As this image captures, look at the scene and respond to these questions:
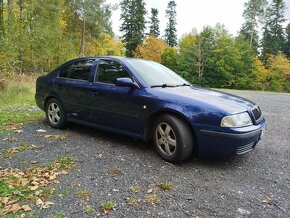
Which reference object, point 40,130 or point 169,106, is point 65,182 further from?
point 40,130

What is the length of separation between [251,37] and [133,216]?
4936 centimetres

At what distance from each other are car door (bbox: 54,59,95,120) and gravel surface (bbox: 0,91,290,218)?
0.58 m

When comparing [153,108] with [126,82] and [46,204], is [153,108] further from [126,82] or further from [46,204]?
[46,204]

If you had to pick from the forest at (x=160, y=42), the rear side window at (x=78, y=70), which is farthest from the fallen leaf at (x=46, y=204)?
the forest at (x=160, y=42)

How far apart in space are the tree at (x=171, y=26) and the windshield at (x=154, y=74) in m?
49.3

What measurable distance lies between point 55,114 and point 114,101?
1.87 metres

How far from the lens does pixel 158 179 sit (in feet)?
11.4

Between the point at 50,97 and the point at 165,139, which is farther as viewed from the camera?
the point at 50,97

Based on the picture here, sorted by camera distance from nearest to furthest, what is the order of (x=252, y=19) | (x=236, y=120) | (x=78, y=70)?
(x=236, y=120) → (x=78, y=70) → (x=252, y=19)

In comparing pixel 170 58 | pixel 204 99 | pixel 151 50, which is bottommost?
pixel 204 99

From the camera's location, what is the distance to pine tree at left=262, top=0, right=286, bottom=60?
46.1 metres

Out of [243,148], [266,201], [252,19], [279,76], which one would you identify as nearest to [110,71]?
[243,148]

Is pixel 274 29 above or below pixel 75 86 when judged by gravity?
above

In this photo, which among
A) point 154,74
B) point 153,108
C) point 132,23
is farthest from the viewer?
point 132,23
